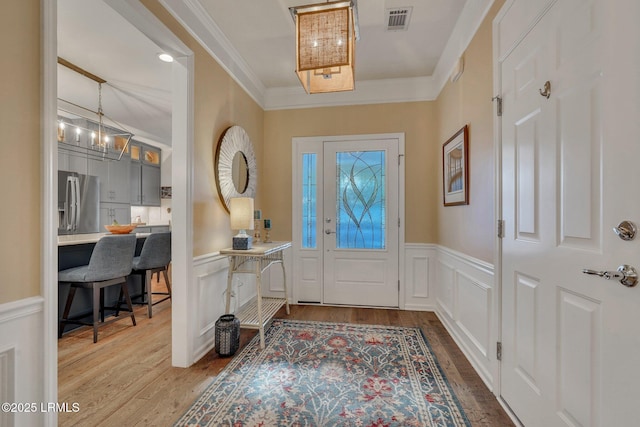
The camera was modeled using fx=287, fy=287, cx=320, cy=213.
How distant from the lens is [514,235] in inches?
64.8

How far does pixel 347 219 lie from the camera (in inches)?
143

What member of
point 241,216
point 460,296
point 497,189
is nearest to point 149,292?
point 241,216

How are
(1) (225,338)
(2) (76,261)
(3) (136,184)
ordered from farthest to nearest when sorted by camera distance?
(3) (136,184)
(2) (76,261)
(1) (225,338)

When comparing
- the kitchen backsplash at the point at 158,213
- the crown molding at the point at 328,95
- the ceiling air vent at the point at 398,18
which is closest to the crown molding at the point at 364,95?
the crown molding at the point at 328,95

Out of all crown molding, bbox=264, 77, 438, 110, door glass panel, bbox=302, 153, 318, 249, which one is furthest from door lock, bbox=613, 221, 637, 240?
door glass panel, bbox=302, 153, 318, 249

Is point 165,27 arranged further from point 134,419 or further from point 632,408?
point 632,408

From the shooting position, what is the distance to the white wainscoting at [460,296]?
6.45ft

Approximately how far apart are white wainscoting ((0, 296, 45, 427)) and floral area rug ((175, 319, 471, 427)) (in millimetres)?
719

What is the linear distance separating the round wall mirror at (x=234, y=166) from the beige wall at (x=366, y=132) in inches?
17.5

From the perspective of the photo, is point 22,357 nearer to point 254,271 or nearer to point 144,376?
point 144,376

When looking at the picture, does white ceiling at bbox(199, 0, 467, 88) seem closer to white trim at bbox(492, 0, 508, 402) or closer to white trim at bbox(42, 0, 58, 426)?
white trim at bbox(492, 0, 508, 402)

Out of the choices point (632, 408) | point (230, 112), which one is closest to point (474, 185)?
point (632, 408)

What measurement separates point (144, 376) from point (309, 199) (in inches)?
95.4

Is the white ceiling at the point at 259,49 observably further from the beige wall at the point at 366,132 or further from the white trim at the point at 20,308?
the white trim at the point at 20,308
